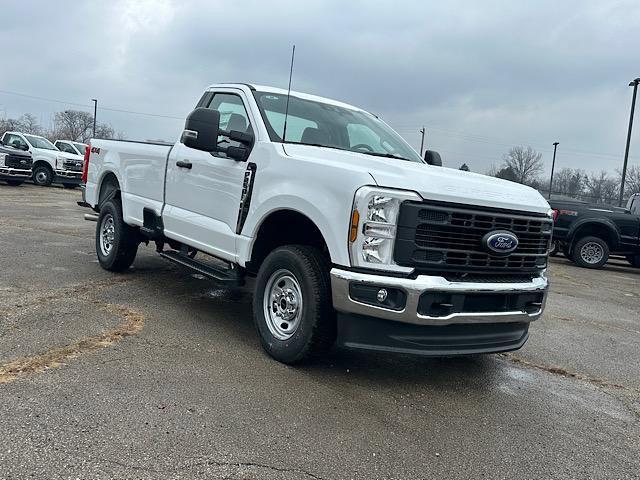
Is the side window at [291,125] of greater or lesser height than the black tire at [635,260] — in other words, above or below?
above

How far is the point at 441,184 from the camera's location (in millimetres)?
3781

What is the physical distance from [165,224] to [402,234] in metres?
3.05

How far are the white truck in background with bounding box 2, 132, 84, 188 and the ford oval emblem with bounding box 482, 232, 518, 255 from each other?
22.5m

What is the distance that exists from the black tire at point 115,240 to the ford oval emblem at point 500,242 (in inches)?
173

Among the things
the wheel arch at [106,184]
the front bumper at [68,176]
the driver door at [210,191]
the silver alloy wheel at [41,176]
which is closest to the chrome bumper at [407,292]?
the driver door at [210,191]

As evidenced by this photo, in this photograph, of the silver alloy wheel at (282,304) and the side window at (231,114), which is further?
the side window at (231,114)

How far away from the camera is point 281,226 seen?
4.62 meters

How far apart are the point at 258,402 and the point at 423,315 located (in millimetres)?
1176

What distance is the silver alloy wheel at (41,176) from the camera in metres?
23.1

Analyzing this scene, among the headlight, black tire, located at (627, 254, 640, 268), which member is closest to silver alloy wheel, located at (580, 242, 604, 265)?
black tire, located at (627, 254, 640, 268)

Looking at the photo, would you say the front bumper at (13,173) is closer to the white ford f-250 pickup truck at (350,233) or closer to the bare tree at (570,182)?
the white ford f-250 pickup truck at (350,233)

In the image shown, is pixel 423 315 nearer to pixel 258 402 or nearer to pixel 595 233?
pixel 258 402

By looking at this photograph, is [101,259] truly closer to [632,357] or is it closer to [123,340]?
[123,340]

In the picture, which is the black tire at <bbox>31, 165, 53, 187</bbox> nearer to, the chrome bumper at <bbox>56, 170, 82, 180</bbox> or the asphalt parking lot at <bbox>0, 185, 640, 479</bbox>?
the chrome bumper at <bbox>56, 170, 82, 180</bbox>
